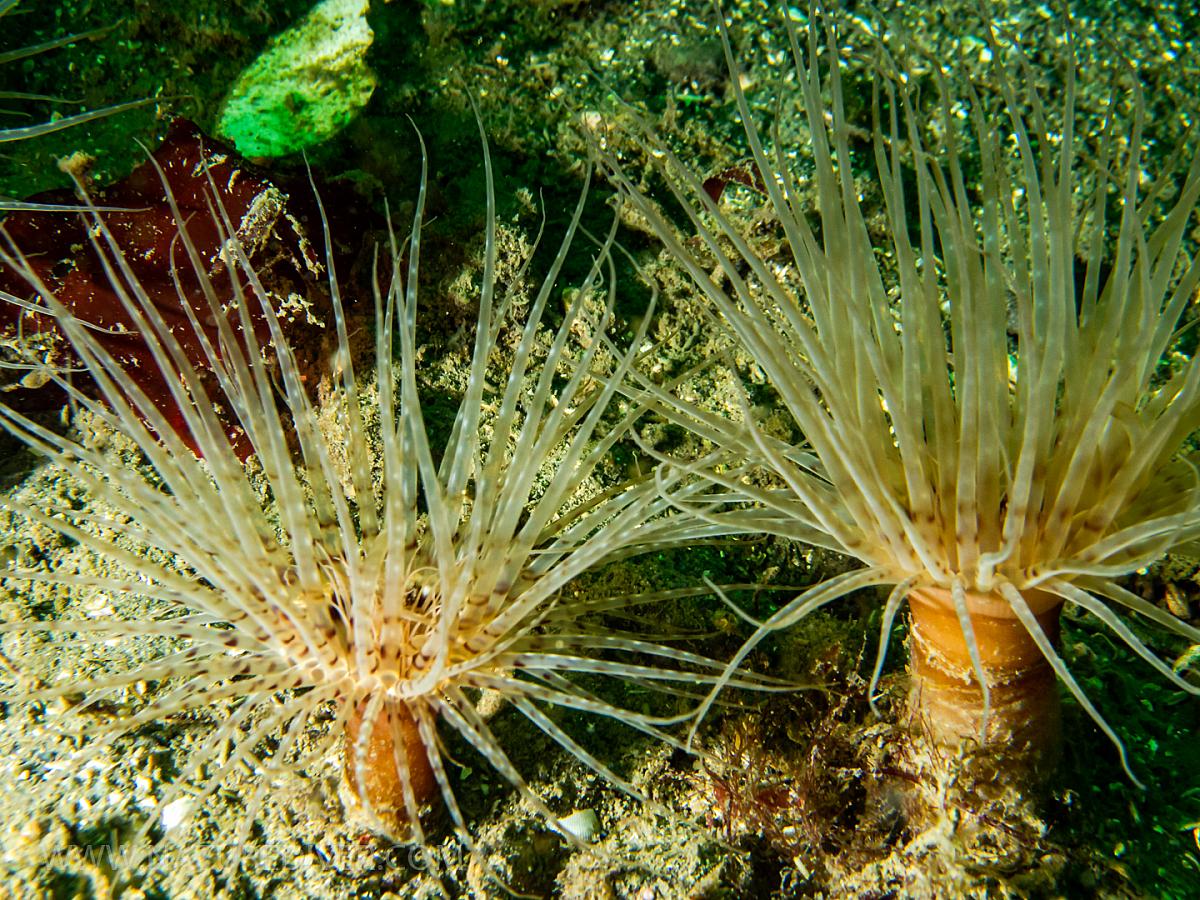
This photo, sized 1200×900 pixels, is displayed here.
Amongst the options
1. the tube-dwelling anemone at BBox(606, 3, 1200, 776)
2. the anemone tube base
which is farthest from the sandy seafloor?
the tube-dwelling anemone at BBox(606, 3, 1200, 776)

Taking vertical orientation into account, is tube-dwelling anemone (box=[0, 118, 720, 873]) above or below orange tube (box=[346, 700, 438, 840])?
above

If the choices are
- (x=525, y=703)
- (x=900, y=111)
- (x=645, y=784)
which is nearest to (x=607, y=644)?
(x=525, y=703)

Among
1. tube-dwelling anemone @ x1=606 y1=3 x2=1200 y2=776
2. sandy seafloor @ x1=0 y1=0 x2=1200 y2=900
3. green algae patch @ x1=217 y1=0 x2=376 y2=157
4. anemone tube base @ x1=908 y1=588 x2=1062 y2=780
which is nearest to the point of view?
tube-dwelling anemone @ x1=606 y1=3 x2=1200 y2=776

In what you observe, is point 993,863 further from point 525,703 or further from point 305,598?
point 305,598

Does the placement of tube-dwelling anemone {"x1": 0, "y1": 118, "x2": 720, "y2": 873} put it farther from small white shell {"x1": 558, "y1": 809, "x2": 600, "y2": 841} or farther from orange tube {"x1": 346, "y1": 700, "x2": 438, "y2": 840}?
small white shell {"x1": 558, "y1": 809, "x2": 600, "y2": 841}

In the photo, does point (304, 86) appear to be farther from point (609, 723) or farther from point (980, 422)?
point (980, 422)

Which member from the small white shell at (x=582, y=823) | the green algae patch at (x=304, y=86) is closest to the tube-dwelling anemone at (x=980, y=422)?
the small white shell at (x=582, y=823)
